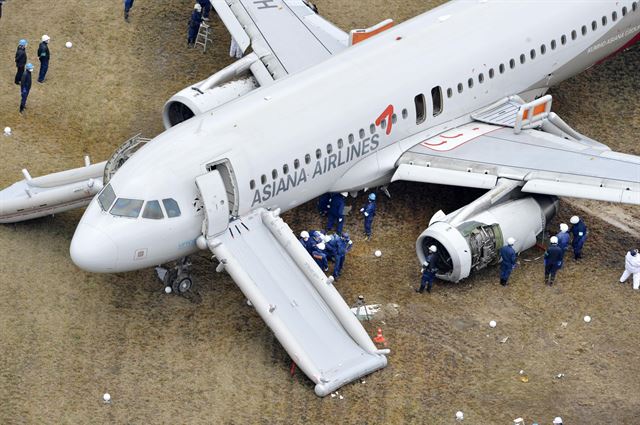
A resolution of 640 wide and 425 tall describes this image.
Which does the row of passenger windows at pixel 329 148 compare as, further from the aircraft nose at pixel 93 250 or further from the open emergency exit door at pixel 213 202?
the aircraft nose at pixel 93 250

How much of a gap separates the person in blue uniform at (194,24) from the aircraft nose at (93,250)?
50.6ft

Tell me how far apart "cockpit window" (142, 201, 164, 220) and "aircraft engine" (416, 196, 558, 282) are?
27.0 feet

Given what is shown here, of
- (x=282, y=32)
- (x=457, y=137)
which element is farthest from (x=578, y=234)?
(x=282, y=32)

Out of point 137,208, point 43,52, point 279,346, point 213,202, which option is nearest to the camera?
point 137,208

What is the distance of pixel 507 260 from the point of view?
40.5 meters

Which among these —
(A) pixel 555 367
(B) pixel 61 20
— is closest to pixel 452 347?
(A) pixel 555 367

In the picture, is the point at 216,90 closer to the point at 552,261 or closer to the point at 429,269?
the point at 429,269

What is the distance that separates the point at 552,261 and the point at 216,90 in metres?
12.9

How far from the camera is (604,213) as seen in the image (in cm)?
4453

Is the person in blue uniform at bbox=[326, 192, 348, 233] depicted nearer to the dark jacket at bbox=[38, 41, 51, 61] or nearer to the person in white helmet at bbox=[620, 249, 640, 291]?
the person in white helmet at bbox=[620, 249, 640, 291]

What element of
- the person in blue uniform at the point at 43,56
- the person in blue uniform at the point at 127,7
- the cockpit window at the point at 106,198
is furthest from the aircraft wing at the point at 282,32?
→ the cockpit window at the point at 106,198

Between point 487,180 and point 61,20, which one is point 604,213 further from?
point 61,20

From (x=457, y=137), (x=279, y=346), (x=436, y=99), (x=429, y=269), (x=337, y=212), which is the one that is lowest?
(x=279, y=346)

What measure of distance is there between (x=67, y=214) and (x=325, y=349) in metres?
11.1
